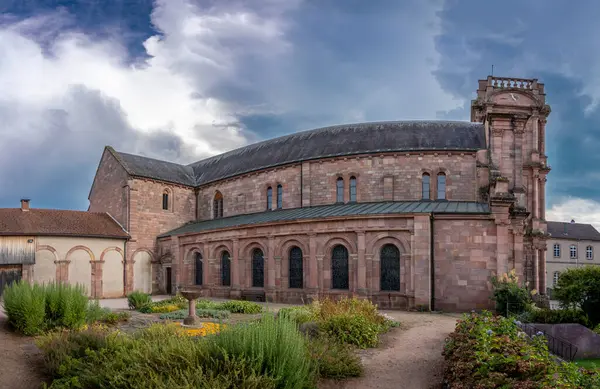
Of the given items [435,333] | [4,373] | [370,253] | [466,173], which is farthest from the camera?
[466,173]

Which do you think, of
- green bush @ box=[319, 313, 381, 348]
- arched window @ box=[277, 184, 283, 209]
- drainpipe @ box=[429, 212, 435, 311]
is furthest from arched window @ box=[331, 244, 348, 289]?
green bush @ box=[319, 313, 381, 348]

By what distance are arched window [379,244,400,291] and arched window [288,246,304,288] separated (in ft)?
16.9

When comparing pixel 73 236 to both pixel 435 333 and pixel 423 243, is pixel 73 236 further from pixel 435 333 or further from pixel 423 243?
pixel 435 333

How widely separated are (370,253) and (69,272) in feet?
75.0

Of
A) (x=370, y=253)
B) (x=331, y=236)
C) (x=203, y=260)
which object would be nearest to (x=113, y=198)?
(x=203, y=260)

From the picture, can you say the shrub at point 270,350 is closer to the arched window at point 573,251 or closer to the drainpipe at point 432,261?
the drainpipe at point 432,261

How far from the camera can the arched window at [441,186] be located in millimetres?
29469

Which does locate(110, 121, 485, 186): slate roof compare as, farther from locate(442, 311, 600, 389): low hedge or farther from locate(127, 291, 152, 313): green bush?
locate(442, 311, 600, 389): low hedge

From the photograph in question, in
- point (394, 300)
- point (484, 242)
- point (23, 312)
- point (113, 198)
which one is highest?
point (113, 198)

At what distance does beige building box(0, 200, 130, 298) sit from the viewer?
105ft

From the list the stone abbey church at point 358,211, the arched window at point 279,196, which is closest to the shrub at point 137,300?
the stone abbey church at point 358,211

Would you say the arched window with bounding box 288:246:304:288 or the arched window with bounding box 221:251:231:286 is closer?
the arched window with bounding box 288:246:304:288

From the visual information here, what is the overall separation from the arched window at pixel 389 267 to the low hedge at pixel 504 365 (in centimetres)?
1360

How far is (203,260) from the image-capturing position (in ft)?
111
